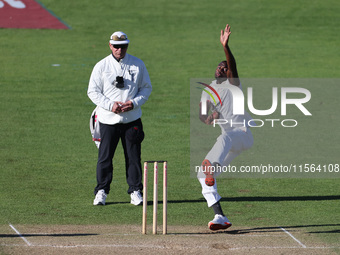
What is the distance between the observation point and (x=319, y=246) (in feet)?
31.8

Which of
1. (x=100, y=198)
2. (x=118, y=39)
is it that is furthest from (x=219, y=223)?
(x=118, y=39)

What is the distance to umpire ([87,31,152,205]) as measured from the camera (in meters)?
11.8

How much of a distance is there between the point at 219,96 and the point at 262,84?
11865 millimetres

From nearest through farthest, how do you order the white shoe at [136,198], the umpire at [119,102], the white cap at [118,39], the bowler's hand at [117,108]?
the bowler's hand at [117,108]
the white cap at [118,39]
the umpire at [119,102]
the white shoe at [136,198]

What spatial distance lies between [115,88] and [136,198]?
1769 mm

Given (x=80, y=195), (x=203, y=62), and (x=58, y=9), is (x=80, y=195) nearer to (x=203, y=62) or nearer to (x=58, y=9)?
(x=203, y=62)

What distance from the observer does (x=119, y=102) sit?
1178 cm

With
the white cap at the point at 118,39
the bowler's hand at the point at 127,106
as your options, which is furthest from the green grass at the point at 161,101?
the white cap at the point at 118,39

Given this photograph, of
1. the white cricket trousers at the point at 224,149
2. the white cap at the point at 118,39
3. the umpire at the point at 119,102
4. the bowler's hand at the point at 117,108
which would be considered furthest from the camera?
the umpire at the point at 119,102

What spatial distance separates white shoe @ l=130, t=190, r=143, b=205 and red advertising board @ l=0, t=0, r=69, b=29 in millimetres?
17656

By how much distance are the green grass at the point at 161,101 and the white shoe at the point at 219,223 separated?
0.75m

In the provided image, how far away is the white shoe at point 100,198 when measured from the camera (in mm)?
11938

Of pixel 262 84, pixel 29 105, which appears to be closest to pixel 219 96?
pixel 29 105

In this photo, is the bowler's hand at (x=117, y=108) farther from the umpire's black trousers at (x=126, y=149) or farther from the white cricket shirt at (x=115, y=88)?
the umpire's black trousers at (x=126, y=149)
